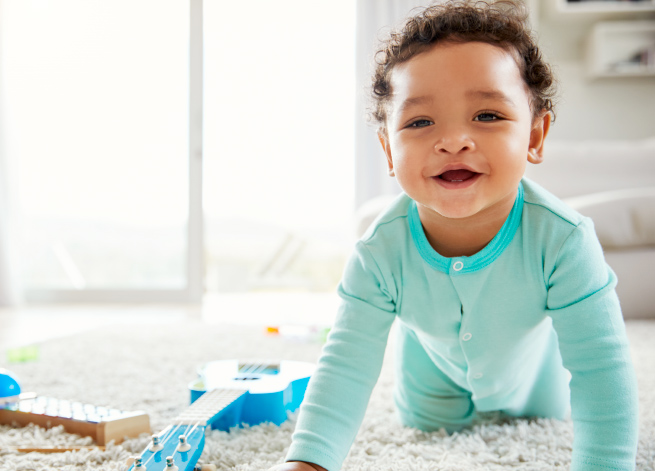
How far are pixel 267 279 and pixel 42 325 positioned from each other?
2.28m

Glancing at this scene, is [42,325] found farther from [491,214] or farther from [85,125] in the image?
[491,214]

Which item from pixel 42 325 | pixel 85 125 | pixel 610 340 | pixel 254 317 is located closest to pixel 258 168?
pixel 85 125

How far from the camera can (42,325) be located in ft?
7.06

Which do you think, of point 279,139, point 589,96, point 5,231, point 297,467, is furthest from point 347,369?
point 279,139

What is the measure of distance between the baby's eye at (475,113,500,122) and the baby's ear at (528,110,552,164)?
0.11m

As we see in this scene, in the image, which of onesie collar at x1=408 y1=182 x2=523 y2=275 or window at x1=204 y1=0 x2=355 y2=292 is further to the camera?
window at x1=204 y1=0 x2=355 y2=292

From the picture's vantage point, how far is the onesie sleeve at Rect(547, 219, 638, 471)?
60 cm

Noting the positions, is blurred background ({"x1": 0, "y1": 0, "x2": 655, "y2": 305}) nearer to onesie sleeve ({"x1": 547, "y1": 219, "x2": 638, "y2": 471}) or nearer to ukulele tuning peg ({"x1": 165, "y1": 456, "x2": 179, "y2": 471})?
onesie sleeve ({"x1": 547, "y1": 219, "x2": 638, "y2": 471})

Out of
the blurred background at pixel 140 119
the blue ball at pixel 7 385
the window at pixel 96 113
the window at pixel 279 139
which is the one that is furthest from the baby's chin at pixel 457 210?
the window at pixel 279 139

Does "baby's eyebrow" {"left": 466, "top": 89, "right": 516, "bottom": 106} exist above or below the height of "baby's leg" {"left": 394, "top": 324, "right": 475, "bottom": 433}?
above

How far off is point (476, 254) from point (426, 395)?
0.28 metres

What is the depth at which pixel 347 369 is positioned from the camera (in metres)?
0.68

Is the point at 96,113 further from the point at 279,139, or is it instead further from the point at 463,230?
the point at 463,230

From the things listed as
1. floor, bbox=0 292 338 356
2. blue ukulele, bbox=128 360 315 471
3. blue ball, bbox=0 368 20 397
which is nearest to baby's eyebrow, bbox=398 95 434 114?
blue ukulele, bbox=128 360 315 471
